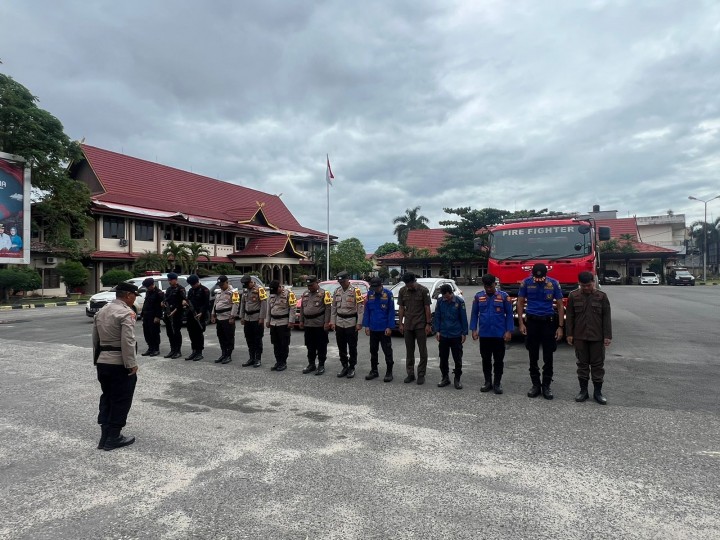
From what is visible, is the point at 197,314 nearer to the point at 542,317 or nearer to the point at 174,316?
the point at 174,316

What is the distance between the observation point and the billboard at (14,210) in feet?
68.7

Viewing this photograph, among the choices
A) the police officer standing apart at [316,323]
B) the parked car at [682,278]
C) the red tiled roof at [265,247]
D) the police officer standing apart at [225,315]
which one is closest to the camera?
the police officer standing apart at [316,323]

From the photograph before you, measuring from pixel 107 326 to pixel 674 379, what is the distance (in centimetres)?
755

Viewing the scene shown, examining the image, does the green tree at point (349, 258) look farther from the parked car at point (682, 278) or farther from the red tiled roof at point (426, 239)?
the parked car at point (682, 278)

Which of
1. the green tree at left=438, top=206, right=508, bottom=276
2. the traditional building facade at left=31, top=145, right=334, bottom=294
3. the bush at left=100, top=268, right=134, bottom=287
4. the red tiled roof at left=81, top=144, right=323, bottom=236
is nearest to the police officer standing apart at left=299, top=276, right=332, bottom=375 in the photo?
the bush at left=100, top=268, right=134, bottom=287

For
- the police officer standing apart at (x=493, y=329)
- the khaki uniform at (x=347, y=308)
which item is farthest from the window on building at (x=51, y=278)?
the police officer standing apart at (x=493, y=329)

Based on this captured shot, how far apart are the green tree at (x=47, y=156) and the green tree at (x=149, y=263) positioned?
3.13 meters

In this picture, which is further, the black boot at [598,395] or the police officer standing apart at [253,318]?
the police officer standing apart at [253,318]

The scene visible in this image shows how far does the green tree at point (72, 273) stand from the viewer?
83.9ft

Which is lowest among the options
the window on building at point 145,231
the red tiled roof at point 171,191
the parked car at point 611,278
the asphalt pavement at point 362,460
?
the asphalt pavement at point 362,460

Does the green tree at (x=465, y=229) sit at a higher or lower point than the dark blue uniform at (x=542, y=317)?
higher

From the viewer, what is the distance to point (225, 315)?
27.7ft

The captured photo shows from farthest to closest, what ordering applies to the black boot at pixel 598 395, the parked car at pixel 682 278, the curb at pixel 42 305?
the parked car at pixel 682 278 < the curb at pixel 42 305 < the black boot at pixel 598 395

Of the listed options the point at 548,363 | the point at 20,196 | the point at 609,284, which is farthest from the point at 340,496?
the point at 609,284
